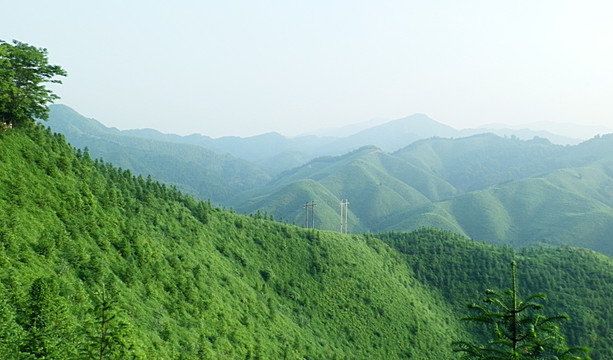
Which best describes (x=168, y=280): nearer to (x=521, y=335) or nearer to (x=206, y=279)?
(x=206, y=279)

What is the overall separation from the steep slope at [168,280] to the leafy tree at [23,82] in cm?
216

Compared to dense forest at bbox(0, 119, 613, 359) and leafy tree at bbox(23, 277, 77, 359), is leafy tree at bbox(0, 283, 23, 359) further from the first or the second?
leafy tree at bbox(23, 277, 77, 359)

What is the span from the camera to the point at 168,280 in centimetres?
3600

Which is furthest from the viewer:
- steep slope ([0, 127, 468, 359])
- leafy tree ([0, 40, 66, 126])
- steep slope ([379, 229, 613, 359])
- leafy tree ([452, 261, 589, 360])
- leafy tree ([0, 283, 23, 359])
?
steep slope ([379, 229, 613, 359])

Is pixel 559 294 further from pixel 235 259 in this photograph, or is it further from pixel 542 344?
pixel 542 344

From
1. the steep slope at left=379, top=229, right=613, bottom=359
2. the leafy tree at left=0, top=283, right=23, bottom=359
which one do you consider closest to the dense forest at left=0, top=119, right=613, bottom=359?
the leafy tree at left=0, top=283, right=23, bottom=359

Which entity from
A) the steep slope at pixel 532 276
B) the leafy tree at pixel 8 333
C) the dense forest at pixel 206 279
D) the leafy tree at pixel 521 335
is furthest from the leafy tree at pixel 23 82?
the steep slope at pixel 532 276

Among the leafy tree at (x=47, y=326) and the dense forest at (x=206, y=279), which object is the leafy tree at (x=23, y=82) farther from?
the leafy tree at (x=47, y=326)

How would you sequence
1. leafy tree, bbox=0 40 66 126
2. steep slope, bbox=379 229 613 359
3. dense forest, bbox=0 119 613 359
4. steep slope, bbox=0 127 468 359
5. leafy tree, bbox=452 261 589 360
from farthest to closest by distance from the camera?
steep slope, bbox=379 229 613 359
leafy tree, bbox=0 40 66 126
dense forest, bbox=0 119 613 359
steep slope, bbox=0 127 468 359
leafy tree, bbox=452 261 589 360

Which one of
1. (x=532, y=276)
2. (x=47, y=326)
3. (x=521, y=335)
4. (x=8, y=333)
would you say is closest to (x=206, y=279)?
(x=47, y=326)

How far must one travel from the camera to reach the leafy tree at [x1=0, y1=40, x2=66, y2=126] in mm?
33562

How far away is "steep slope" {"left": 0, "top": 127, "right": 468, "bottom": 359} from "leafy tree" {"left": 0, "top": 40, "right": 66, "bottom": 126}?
216 cm

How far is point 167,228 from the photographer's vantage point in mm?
45688

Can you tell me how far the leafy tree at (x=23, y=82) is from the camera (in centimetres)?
3356
